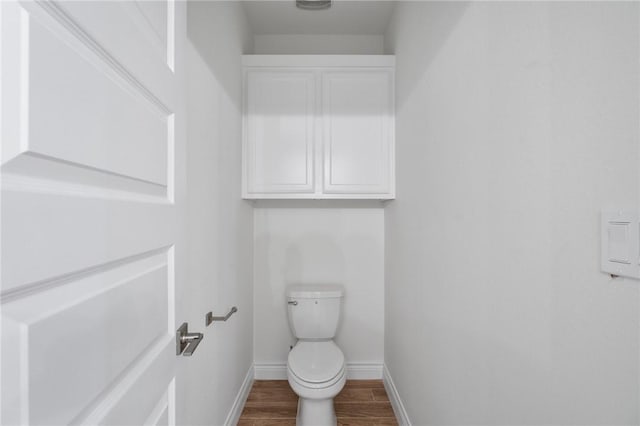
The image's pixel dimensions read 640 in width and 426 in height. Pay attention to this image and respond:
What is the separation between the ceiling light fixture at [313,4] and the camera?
2.16 m

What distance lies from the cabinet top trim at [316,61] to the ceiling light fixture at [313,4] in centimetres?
31

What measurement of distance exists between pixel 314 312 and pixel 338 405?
59 cm

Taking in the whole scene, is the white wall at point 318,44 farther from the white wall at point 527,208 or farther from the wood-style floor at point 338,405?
the wood-style floor at point 338,405

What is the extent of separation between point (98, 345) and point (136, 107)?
40cm

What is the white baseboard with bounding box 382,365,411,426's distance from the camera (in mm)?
1833

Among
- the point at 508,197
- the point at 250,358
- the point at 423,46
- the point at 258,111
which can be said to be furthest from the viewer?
the point at 250,358

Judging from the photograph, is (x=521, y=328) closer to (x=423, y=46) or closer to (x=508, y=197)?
(x=508, y=197)

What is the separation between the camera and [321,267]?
2.54 metres

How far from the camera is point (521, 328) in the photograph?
2.72 ft

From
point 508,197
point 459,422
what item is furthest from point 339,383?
point 508,197

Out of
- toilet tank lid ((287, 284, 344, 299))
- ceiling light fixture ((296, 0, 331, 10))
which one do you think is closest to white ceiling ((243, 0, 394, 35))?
ceiling light fixture ((296, 0, 331, 10))

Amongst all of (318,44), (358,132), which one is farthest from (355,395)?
(318,44)

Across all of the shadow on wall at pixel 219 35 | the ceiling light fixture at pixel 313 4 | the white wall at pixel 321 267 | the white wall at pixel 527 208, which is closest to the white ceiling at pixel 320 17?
the ceiling light fixture at pixel 313 4

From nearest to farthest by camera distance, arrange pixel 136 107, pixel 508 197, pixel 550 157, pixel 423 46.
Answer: pixel 136 107 → pixel 550 157 → pixel 508 197 → pixel 423 46
